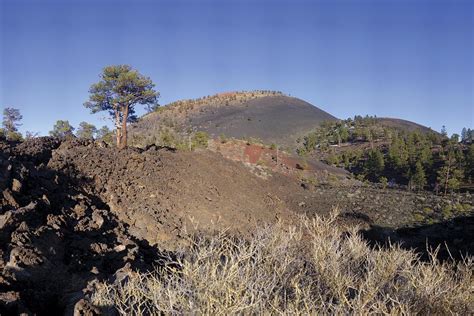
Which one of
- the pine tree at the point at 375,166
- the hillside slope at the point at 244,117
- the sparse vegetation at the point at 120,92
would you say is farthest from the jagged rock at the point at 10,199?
the hillside slope at the point at 244,117

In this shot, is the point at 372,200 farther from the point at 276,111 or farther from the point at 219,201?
the point at 276,111

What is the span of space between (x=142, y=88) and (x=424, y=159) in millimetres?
21095

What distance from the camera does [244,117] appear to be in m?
52.7

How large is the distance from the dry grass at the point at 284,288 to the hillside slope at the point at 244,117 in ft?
114

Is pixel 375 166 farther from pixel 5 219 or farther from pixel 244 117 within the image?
pixel 5 219

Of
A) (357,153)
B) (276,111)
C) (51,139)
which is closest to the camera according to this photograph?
(51,139)

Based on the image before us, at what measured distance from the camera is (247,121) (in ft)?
168

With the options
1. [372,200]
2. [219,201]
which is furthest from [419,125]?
[219,201]

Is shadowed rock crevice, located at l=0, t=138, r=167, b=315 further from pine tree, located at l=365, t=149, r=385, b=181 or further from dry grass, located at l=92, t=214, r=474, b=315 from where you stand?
pine tree, located at l=365, t=149, r=385, b=181

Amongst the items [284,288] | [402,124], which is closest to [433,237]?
[284,288]

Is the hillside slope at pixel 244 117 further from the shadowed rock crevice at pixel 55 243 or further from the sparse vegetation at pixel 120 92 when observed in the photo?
the shadowed rock crevice at pixel 55 243

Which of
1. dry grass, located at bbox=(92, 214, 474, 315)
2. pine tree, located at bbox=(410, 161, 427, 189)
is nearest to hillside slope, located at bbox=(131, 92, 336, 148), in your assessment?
pine tree, located at bbox=(410, 161, 427, 189)

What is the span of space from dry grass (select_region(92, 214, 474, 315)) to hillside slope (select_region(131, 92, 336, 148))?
3484 centimetres

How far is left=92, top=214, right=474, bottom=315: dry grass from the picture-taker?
3.70 m
